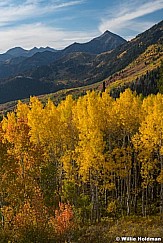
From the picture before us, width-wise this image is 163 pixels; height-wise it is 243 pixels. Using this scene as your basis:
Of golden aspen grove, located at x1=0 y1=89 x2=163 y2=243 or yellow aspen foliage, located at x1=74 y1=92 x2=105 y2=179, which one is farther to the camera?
yellow aspen foliage, located at x1=74 y1=92 x2=105 y2=179

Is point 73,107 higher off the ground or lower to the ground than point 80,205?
higher

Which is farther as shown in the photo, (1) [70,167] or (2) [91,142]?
(1) [70,167]

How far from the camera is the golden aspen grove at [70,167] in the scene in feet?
90.2

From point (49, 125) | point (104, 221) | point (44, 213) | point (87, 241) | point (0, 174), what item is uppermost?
point (49, 125)

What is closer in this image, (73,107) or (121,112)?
(121,112)

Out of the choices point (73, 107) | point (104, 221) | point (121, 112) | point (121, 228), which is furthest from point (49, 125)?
point (121, 228)

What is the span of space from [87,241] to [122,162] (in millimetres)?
16231

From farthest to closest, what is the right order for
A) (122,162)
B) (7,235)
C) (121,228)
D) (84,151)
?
(122,162)
(84,151)
(121,228)
(7,235)

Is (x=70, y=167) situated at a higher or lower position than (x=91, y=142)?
lower

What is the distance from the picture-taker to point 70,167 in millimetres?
42781

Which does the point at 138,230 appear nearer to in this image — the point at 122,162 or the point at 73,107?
the point at 122,162

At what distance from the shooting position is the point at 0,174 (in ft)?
94.6

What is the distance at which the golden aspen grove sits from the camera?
90.2 ft

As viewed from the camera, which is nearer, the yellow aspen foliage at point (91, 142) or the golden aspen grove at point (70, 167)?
the golden aspen grove at point (70, 167)
